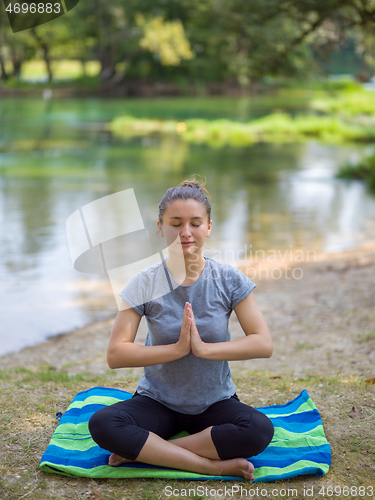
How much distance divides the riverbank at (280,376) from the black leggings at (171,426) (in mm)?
168

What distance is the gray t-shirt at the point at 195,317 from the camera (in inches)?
89.8

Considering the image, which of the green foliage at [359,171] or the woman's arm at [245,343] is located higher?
the woman's arm at [245,343]

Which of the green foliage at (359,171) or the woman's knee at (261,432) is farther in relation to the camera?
the green foliage at (359,171)

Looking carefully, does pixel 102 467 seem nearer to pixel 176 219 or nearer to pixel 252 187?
pixel 176 219

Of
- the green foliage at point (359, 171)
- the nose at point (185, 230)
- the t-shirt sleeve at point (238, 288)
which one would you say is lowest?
the green foliage at point (359, 171)

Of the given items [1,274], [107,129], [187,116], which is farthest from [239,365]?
[187,116]

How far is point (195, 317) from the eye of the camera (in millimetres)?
2293

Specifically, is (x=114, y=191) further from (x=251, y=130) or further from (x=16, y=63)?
(x=16, y=63)

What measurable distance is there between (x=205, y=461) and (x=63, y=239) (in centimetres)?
622

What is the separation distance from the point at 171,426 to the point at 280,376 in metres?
1.25

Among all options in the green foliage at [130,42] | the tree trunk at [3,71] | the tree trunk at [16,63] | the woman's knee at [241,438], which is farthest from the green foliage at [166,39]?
the woman's knee at [241,438]

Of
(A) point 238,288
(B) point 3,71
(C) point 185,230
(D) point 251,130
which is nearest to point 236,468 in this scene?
(A) point 238,288

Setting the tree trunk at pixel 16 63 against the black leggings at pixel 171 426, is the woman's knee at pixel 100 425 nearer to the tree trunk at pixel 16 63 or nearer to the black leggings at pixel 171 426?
the black leggings at pixel 171 426

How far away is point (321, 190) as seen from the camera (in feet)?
Result: 39.6
